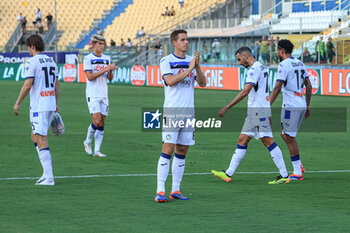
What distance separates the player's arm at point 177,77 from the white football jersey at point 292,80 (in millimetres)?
2610

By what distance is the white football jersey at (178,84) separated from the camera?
9297 mm

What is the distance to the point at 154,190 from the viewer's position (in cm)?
1023

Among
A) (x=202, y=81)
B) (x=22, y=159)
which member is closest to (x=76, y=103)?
(x=22, y=159)

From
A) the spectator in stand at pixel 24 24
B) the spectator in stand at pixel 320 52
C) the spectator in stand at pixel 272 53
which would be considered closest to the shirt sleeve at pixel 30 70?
the spectator in stand at pixel 320 52

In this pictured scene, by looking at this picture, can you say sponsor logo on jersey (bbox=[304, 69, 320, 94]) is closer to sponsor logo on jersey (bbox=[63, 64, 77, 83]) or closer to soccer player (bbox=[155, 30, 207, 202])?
sponsor logo on jersey (bbox=[63, 64, 77, 83])

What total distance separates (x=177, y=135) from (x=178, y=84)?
65cm

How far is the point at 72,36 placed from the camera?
62.8 m

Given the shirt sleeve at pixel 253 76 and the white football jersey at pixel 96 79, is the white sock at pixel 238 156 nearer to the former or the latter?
the shirt sleeve at pixel 253 76

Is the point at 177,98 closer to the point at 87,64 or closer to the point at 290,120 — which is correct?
the point at 290,120

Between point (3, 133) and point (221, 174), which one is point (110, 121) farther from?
point (221, 174)

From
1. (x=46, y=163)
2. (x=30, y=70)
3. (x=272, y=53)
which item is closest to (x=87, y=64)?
(x=30, y=70)

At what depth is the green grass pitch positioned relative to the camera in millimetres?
8047

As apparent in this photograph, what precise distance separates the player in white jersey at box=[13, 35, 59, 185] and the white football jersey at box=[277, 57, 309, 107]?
3475 millimetres

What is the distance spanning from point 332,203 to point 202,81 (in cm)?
225
